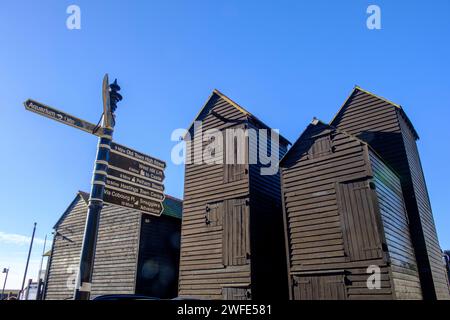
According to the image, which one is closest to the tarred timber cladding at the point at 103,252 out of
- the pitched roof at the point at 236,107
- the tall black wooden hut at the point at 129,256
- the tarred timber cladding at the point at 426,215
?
the tall black wooden hut at the point at 129,256

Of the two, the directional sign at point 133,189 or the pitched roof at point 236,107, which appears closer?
the directional sign at point 133,189

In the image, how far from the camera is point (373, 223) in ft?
40.1

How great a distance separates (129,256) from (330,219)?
13.0m

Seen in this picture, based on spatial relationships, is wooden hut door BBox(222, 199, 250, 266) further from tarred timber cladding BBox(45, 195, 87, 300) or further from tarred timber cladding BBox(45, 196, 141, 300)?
tarred timber cladding BBox(45, 195, 87, 300)

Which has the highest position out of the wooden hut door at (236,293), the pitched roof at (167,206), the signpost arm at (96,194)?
the pitched roof at (167,206)

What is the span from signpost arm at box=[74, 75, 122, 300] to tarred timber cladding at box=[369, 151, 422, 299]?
9847 mm

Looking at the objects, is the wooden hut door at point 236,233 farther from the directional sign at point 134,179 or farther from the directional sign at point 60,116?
the directional sign at point 60,116

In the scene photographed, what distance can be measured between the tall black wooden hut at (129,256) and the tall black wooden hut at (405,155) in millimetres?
12681

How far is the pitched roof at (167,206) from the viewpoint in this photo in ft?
77.0

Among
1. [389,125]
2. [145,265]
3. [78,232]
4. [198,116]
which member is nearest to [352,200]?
[389,125]

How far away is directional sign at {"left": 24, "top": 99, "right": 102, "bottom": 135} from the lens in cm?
619

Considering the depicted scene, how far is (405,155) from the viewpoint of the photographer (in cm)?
1692

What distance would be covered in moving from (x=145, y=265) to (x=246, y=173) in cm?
953

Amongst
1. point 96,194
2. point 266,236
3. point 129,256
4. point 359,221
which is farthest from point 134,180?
point 129,256
